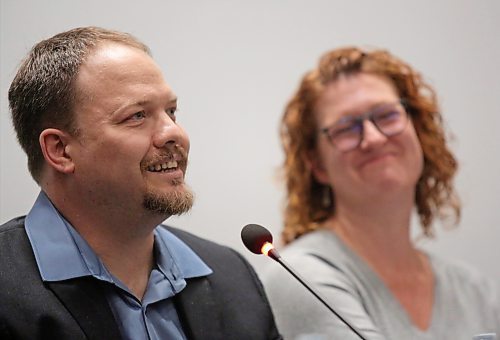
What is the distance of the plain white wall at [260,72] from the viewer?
1.87 meters

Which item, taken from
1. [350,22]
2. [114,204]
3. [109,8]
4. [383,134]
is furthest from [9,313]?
[350,22]

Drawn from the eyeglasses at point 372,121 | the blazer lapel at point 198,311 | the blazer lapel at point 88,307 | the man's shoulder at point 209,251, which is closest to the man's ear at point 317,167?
the eyeglasses at point 372,121

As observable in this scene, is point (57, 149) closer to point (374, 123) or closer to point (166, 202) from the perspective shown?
point (166, 202)

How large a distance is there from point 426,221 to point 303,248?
469 millimetres

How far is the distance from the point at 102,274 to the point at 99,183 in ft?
0.48

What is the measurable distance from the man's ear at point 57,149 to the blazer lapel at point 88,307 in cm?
19

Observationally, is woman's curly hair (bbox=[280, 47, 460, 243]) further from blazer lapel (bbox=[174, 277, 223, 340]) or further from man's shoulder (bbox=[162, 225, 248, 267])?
blazer lapel (bbox=[174, 277, 223, 340])

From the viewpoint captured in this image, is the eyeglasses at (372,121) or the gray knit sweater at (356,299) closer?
the gray knit sweater at (356,299)

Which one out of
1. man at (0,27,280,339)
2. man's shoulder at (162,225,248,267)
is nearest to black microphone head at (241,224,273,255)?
man at (0,27,280,339)

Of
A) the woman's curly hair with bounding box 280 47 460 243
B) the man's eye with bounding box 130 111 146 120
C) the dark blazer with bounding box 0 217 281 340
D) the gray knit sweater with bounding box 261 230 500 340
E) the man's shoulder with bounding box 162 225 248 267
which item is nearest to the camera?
the dark blazer with bounding box 0 217 281 340

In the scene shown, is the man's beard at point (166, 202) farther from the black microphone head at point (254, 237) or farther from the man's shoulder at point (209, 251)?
the man's shoulder at point (209, 251)

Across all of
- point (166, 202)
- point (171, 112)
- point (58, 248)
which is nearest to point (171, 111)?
point (171, 112)

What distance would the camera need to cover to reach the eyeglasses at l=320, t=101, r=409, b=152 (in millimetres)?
2059

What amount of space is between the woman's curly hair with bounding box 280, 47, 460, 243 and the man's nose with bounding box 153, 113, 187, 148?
2.59 feet
